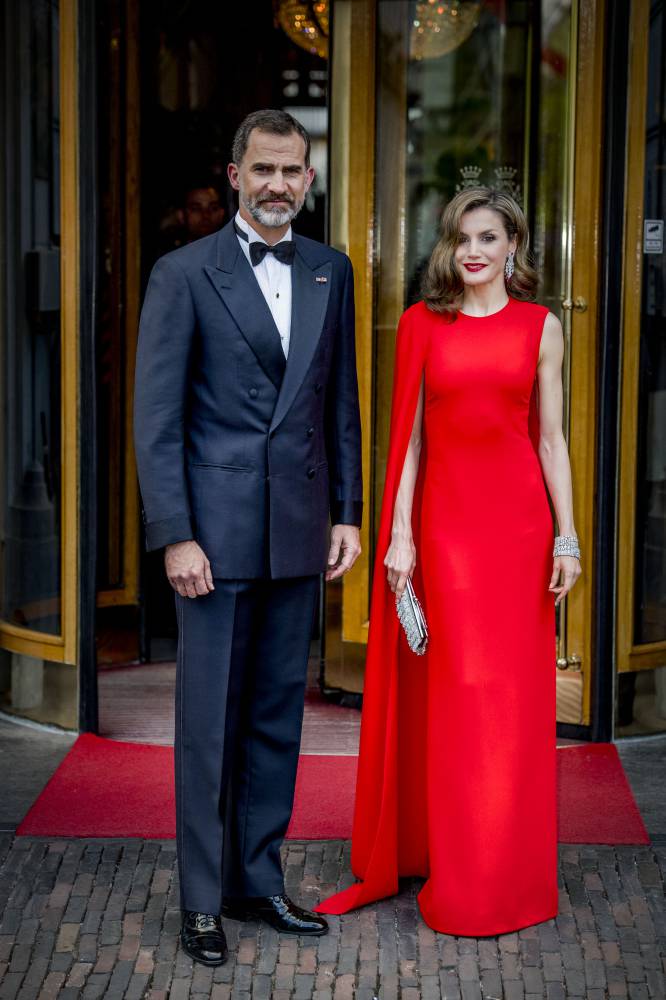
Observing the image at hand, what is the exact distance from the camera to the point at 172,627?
6398mm

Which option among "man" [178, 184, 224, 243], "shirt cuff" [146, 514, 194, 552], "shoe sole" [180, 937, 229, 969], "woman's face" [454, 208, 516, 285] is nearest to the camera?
"shirt cuff" [146, 514, 194, 552]

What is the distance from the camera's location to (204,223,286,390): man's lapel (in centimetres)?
330

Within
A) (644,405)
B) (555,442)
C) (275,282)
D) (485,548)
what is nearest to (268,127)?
(275,282)

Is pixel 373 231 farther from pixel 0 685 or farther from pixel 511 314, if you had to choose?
pixel 0 685

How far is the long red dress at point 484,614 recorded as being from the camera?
3.55m

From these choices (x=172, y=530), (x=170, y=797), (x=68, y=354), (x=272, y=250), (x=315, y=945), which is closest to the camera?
(x=172, y=530)

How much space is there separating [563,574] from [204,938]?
129 cm

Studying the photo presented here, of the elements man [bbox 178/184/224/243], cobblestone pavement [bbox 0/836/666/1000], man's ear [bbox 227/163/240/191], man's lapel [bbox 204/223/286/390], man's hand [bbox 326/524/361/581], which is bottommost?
cobblestone pavement [bbox 0/836/666/1000]

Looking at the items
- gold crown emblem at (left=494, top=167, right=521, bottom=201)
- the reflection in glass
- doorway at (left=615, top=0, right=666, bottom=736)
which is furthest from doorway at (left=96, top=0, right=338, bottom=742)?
doorway at (left=615, top=0, right=666, bottom=736)

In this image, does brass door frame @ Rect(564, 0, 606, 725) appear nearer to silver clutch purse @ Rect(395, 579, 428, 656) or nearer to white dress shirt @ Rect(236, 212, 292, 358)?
silver clutch purse @ Rect(395, 579, 428, 656)

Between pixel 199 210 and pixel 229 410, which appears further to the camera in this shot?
pixel 199 210

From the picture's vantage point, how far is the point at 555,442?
3609mm

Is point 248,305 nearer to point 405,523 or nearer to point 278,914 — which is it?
point 405,523

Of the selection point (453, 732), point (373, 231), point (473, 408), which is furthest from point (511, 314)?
point (373, 231)
